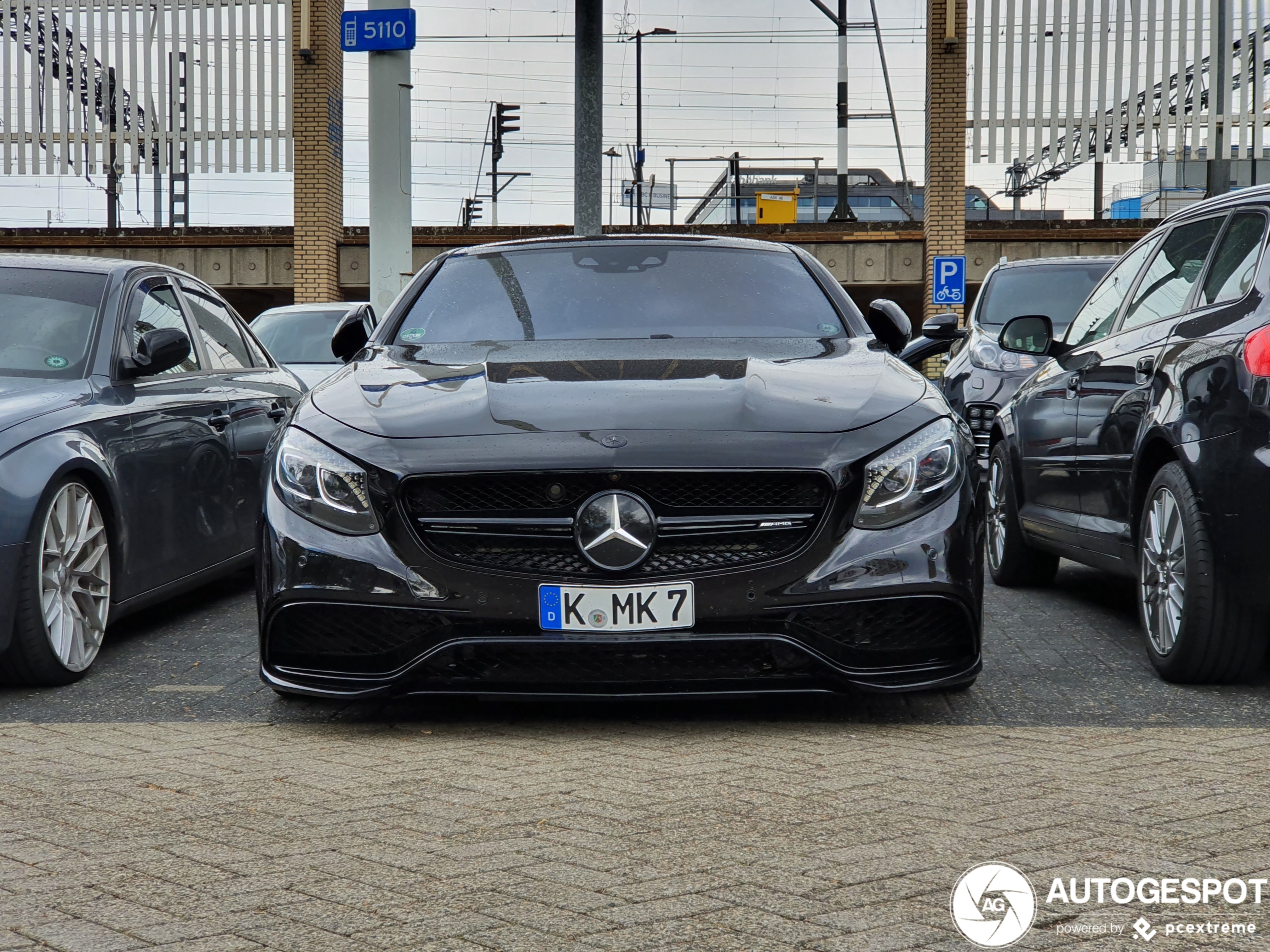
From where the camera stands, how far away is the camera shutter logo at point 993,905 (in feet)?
8.10

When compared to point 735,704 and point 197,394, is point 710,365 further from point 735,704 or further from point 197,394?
point 197,394

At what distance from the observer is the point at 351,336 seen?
18.0 ft

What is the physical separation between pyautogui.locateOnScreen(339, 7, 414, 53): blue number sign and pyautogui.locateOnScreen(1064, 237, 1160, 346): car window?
7748mm

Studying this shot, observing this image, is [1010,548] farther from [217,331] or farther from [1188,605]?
[217,331]

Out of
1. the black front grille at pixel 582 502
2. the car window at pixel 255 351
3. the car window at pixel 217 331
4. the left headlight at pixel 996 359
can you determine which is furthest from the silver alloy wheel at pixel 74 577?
the left headlight at pixel 996 359

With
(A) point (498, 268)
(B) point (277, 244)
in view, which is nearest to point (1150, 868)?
(A) point (498, 268)

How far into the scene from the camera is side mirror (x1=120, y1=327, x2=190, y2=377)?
549 cm

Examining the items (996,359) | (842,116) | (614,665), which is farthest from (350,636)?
(842,116)

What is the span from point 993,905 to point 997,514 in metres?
4.89

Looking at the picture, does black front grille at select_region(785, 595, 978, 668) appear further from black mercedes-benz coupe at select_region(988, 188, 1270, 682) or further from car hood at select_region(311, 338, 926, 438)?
black mercedes-benz coupe at select_region(988, 188, 1270, 682)

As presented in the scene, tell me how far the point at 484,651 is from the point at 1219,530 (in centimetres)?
220

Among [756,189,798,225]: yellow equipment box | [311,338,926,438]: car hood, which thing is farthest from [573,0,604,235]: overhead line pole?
[756,189,798,225]: yellow equipment box

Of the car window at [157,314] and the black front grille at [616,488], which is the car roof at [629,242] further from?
the black front grille at [616,488]

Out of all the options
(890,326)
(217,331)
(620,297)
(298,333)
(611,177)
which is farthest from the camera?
(611,177)
